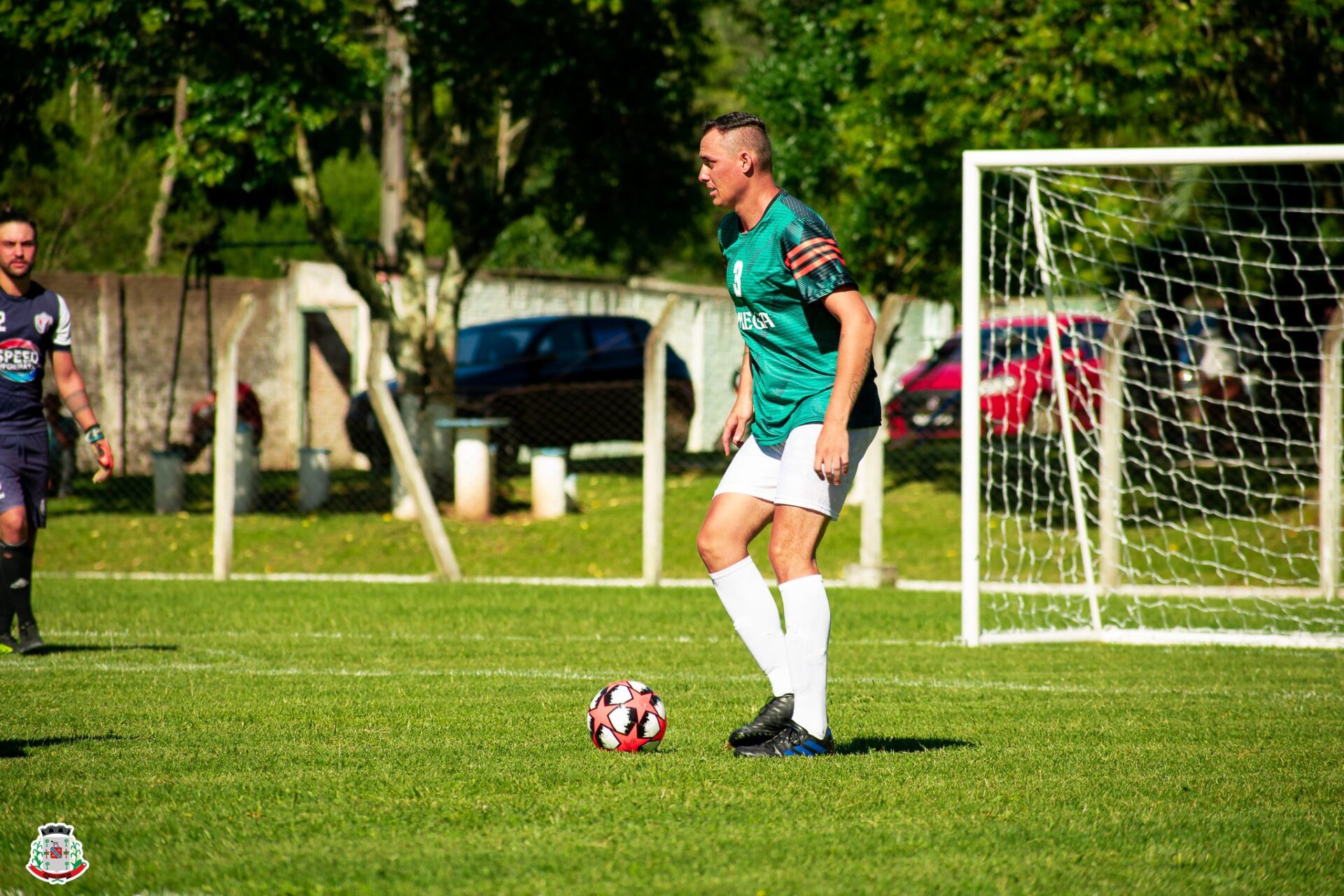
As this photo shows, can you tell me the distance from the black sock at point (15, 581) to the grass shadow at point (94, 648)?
21 cm

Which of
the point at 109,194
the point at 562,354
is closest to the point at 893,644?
the point at 562,354

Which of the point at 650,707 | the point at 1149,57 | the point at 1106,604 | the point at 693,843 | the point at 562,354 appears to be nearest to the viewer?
the point at 693,843

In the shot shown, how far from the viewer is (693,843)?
360 cm

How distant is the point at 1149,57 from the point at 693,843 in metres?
12.5

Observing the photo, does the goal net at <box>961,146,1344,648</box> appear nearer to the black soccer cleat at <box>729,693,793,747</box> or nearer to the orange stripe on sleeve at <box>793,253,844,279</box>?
the black soccer cleat at <box>729,693,793,747</box>

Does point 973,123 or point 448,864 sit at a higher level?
point 973,123

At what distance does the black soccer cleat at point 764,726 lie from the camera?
4898 millimetres

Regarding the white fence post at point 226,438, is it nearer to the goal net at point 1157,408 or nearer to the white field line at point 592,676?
the white field line at point 592,676

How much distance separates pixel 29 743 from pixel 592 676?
2.77m

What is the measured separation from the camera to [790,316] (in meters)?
4.94

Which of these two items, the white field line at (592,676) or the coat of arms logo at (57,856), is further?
the white field line at (592,676)

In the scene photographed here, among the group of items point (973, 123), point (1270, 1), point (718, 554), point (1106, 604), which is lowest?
point (1106, 604)

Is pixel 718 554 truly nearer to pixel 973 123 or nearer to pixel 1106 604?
pixel 1106 604

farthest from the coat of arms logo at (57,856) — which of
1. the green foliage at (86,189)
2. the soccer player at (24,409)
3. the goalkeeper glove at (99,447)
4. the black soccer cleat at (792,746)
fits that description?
the green foliage at (86,189)
